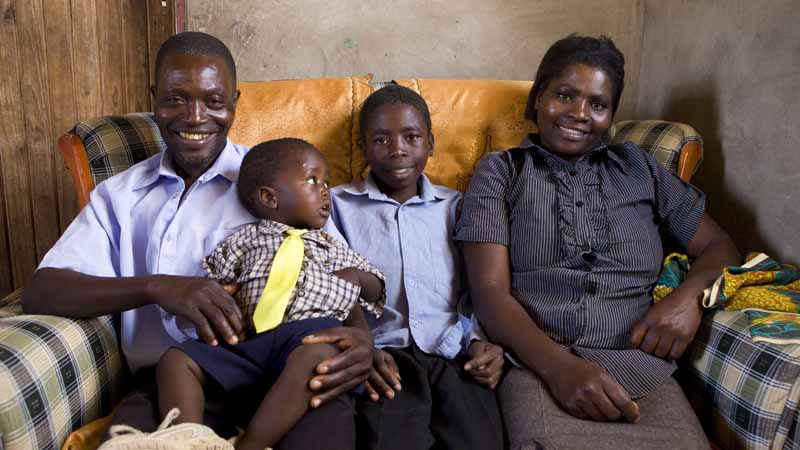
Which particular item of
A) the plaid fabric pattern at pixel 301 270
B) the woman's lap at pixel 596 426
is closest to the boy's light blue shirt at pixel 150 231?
the plaid fabric pattern at pixel 301 270

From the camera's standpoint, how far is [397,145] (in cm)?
162

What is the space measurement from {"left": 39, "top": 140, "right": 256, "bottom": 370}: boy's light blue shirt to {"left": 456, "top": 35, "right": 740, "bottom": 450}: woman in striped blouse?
660mm

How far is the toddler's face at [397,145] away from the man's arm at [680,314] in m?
0.73

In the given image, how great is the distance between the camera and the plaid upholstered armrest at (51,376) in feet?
3.41

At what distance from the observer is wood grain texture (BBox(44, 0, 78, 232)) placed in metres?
2.36

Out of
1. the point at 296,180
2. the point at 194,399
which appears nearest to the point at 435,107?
the point at 296,180

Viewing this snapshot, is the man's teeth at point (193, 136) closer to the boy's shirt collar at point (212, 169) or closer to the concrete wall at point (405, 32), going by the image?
the boy's shirt collar at point (212, 169)

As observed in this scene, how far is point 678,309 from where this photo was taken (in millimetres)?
1347

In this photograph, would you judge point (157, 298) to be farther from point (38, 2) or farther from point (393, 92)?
point (38, 2)

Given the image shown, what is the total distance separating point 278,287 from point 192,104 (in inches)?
21.6

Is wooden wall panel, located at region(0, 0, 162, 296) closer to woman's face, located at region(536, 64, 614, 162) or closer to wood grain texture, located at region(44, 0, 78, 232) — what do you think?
wood grain texture, located at region(44, 0, 78, 232)

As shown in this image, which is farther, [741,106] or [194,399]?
[741,106]

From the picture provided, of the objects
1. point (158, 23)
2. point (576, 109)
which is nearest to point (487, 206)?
point (576, 109)

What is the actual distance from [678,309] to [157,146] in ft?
5.09
